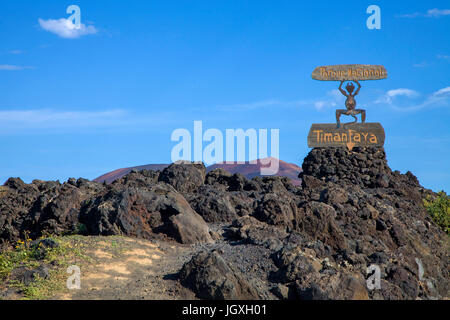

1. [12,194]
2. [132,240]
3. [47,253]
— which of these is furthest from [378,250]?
[12,194]

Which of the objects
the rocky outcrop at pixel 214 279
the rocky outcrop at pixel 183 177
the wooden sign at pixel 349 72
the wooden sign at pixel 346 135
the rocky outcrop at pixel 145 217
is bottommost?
the rocky outcrop at pixel 214 279

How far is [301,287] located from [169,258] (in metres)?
3.07

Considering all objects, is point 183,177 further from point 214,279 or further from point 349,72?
point 214,279

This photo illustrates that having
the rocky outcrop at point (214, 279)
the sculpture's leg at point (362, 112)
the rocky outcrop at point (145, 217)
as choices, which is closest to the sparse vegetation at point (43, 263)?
the rocky outcrop at point (145, 217)

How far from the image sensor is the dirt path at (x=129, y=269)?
9680 mm

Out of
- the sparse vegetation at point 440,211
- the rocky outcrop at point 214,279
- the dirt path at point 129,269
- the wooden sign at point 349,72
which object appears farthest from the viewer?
the wooden sign at point 349,72

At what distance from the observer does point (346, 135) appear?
26234 mm

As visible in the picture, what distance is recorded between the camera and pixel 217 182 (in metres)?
21.9

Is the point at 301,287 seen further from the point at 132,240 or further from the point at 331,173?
the point at 331,173

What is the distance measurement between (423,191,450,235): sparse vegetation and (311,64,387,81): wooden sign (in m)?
6.44

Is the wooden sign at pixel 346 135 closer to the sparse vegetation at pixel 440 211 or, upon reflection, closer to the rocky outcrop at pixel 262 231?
the sparse vegetation at pixel 440 211

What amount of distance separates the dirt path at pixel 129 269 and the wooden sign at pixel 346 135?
15159 millimetres
